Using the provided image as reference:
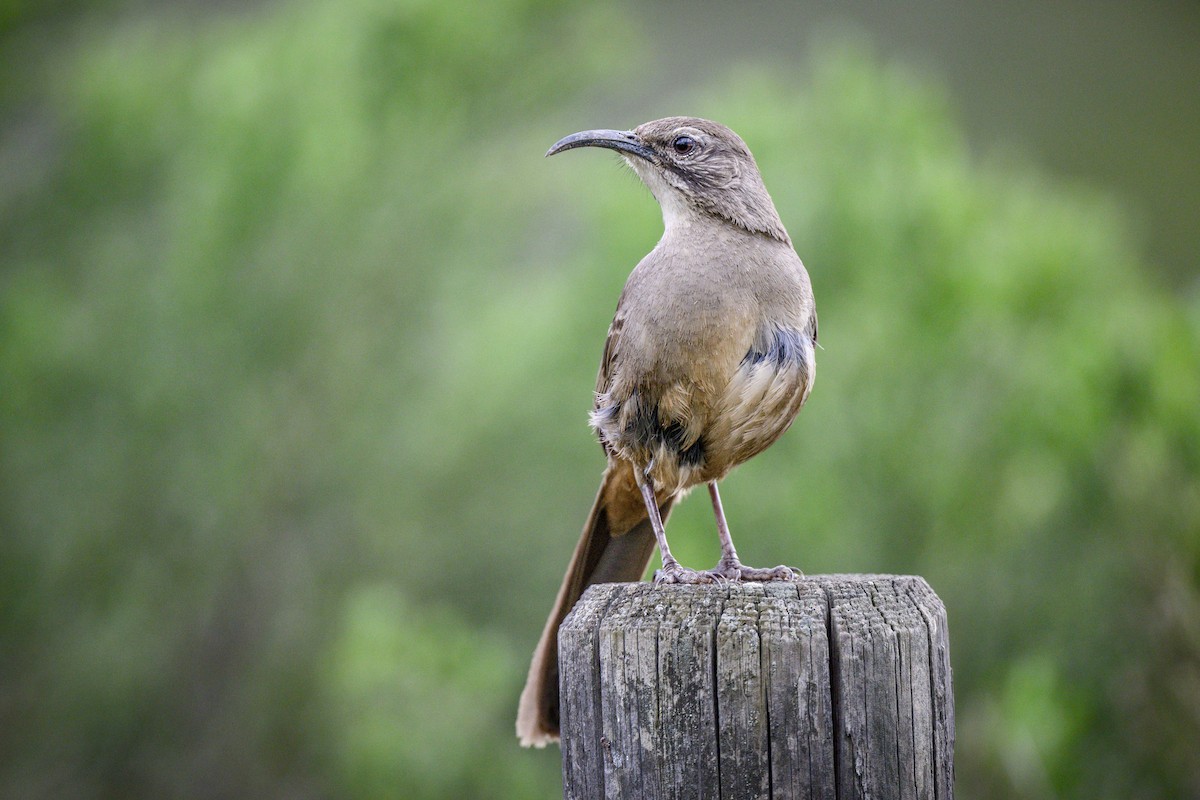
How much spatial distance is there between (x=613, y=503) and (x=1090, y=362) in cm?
401

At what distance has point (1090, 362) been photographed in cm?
664

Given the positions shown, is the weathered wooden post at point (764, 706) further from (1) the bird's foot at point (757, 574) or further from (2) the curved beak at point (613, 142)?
(2) the curved beak at point (613, 142)

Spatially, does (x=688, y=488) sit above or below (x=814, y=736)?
above

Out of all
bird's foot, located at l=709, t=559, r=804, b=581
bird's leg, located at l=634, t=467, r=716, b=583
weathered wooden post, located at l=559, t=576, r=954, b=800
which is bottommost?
weathered wooden post, located at l=559, t=576, r=954, b=800

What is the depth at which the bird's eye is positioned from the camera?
3.72 m

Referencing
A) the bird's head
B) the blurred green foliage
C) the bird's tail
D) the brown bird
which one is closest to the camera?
the brown bird

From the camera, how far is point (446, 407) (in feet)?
26.6

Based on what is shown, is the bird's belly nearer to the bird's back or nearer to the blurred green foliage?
the bird's back

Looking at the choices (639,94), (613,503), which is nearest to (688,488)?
(613,503)

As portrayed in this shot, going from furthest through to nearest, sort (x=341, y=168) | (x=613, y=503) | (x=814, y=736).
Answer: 1. (x=341, y=168)
2. (x=613, y=503)
3. (x=814, y=736)

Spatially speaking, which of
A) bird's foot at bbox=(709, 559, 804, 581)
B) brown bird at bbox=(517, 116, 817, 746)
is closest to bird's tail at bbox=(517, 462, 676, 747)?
brown bird at bbox=(517, 116, 817, 746)

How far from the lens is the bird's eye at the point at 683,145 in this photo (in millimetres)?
3723

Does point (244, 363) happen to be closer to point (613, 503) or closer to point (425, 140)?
point (425, 140)

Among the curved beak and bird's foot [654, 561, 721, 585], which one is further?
the curved beak
